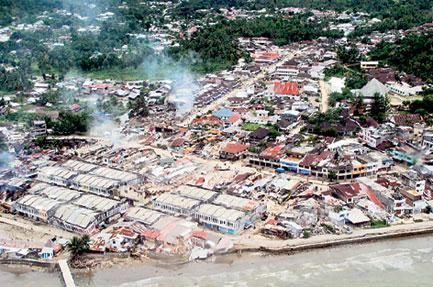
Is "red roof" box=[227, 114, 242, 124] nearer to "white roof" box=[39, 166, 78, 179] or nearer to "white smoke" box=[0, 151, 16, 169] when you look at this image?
"white roof" box=[39, 166, 78, 179]

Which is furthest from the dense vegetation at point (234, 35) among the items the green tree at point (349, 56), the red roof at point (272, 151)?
the red roof at point (272, 151)

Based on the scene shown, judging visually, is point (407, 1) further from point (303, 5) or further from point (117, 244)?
point (117, 244)

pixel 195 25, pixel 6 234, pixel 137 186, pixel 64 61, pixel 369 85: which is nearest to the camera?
pixel 6 234

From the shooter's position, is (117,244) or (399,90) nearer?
(117,244)

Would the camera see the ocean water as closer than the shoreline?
Yes

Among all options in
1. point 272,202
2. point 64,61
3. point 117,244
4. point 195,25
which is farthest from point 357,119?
point 195,25

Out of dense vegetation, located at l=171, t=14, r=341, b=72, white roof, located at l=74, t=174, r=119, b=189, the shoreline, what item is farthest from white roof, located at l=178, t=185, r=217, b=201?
dense vegetation, located at l=171, t=14, r=341, b=72
